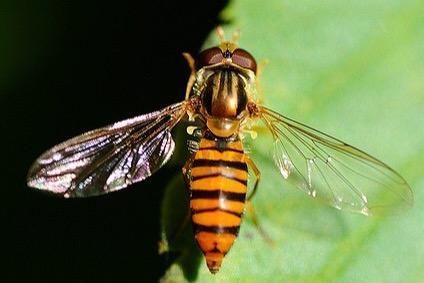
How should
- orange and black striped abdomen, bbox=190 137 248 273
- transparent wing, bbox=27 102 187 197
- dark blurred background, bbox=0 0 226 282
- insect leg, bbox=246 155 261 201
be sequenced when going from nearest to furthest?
orange and black striped abdomen, bbox=190 137 248 273
transparent wing, bbox=27 102 187 197
insect leg, bbox=246 155 261 201
dark blurred background, bbox=0 0 226 282

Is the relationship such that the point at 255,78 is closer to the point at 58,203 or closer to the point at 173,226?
the point at 173,226

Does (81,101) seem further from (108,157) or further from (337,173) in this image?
(337,173)

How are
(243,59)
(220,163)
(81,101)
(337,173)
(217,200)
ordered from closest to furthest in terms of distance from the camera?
(217,200), (220,163), (337,173), (243,59), (81,101)

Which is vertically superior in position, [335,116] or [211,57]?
[211,57]

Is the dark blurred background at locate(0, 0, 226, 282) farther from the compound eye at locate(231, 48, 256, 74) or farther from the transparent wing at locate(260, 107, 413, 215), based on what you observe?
the transparent wing at locate(260, 107, 413, 215)

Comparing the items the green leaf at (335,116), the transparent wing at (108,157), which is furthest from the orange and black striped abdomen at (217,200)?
the transparent wing at (108,157)

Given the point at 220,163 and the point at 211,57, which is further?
the point at 211,57

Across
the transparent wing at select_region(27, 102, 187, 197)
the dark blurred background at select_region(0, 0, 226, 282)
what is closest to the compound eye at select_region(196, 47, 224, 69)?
the transparent wing at select_region(27, 102, 187, 197)

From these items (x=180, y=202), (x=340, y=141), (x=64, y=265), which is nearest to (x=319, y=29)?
(x=340, y=141)

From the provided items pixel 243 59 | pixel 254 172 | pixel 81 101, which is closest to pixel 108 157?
pixel 254 172
